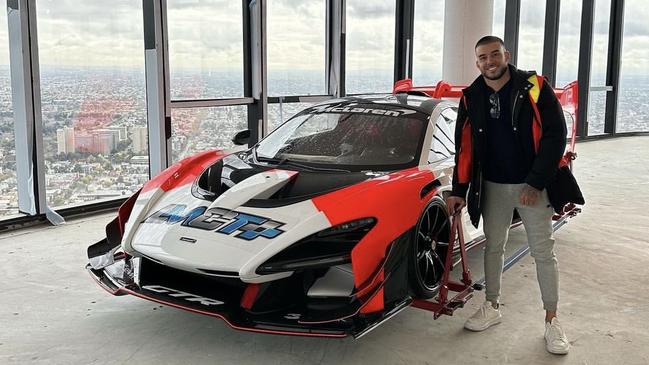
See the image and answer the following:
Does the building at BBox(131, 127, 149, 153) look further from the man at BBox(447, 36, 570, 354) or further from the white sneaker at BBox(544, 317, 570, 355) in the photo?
the white sneaker at BBox(544, 317, 570, 355)

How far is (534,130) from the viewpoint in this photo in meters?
2.77

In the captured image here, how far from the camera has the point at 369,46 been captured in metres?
8.56

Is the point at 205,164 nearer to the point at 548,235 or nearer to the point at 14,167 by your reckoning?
the point at 548,235

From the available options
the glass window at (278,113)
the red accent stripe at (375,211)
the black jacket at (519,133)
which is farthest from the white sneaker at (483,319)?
the glass window at (278,113)

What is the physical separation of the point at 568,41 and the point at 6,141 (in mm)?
9392

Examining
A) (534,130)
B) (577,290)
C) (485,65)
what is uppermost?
(485,65)

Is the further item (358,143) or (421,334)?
(358,143)

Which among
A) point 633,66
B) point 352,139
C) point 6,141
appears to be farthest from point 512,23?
point 6,141

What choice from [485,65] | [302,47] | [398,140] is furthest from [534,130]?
[302,47]

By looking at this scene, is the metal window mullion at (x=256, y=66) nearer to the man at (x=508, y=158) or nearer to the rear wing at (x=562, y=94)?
the rear wing at (x=562, y=94)

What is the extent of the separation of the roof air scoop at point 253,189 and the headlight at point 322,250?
1.28 ft

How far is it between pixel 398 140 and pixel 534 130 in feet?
2.92

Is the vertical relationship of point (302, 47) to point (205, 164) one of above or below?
above

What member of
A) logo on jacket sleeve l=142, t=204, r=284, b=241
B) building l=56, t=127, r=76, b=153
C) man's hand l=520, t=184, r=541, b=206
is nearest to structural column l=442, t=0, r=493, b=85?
building l=56, t=127, r=76, b=153
